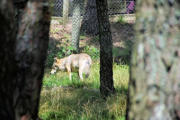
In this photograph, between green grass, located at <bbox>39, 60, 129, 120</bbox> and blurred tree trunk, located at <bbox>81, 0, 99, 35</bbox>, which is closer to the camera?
green grass, located at <bbox>39, 60, 129, 120</bbox>

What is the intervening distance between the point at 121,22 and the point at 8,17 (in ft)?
42.4

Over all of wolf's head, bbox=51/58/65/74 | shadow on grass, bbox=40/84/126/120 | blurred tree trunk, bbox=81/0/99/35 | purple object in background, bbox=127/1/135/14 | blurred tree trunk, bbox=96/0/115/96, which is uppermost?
purple object in background, bbox=127/1/135/14

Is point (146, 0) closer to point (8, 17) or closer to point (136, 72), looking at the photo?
point (136, 72)

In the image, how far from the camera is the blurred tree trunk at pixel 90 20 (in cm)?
1419

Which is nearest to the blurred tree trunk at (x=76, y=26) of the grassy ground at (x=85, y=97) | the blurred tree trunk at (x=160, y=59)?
the grassy ground at (x=85, y=97)

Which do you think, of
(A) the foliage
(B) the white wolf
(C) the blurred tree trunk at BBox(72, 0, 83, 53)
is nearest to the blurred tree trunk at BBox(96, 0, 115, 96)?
(B) the white wolf

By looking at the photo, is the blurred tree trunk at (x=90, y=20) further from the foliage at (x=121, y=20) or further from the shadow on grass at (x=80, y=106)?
the shadow on grass at (x=80, y=106)

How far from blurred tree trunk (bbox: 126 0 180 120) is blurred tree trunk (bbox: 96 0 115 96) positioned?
3.85m

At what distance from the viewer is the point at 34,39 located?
118 inches

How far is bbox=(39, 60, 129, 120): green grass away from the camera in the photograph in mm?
5523

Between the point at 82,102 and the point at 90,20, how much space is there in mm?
8512

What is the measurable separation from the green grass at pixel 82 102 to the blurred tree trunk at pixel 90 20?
631cm

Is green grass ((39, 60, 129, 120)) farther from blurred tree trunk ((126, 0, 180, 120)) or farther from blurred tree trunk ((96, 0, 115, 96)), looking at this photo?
blurred tree trunk ((126, 0, 180, 120))

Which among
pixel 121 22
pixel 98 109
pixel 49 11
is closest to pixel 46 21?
pixel 49 11
